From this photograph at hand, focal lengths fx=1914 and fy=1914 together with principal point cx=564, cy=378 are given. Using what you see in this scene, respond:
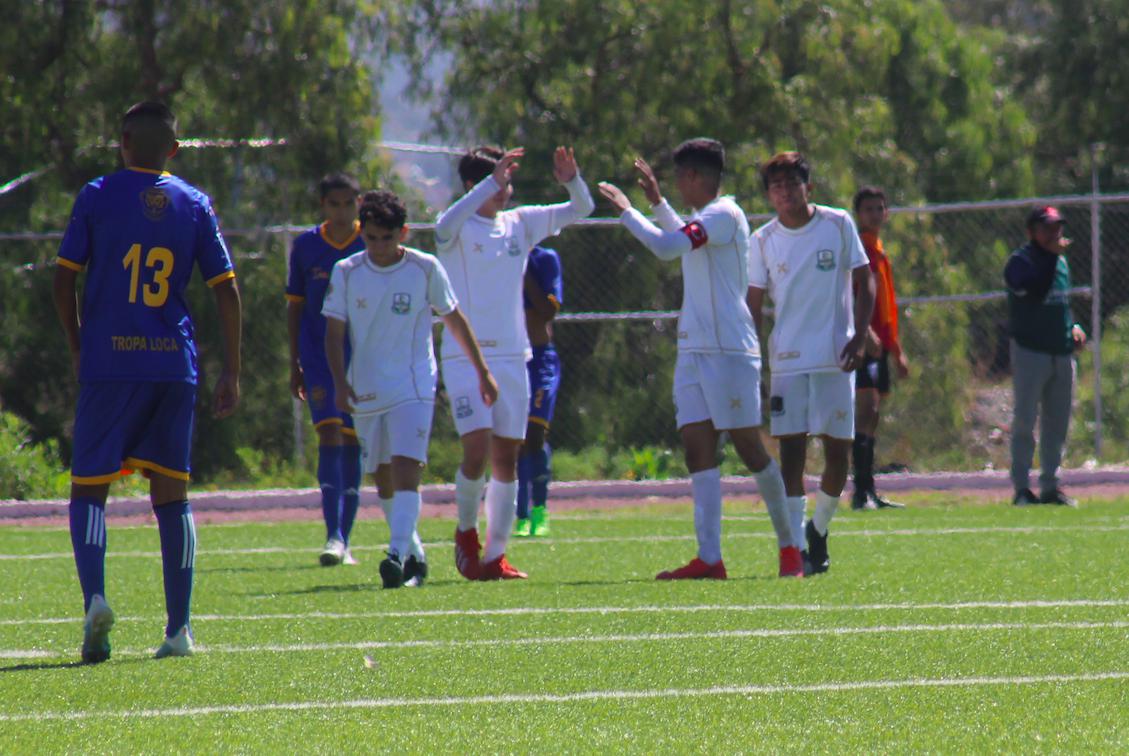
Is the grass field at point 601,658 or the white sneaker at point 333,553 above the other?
the grass field at point 601,658

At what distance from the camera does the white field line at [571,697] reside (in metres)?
5.29

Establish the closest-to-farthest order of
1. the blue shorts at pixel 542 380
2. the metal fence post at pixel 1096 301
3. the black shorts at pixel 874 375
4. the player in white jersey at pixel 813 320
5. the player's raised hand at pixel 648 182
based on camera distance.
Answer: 1. the player's raised hand at pixel 648 182
2. the player in white jersey at pixel 813 320
3. the blue shorts at pixel 542 380
4. the black shorts at pixel 874 375
5. the metal fence post at pixel 1096 301

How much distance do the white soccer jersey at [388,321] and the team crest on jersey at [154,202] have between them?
2.43 meters

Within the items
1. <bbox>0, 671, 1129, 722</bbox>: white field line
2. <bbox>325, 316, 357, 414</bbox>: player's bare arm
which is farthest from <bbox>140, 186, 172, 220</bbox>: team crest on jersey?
<bbox>325, 316, 357, 414</bbox>: player's bare arm

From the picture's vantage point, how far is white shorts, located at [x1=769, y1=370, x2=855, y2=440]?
9148mm

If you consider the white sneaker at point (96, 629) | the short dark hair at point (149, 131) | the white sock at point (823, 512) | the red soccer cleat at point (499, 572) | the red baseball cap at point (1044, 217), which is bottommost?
the red soccer cleat at point (499, 572)

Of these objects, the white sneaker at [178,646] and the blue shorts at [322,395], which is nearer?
the white sneaker at [178,646]

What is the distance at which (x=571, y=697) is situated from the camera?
546cm

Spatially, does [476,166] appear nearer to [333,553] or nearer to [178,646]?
[333,553]

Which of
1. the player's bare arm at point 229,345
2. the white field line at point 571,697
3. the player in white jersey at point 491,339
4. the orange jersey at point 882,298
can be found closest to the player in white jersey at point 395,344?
the player in white jersey at point 491,339

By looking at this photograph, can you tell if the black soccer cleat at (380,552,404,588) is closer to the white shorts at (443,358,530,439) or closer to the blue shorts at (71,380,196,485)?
the white shorts at (443,358,530,439)

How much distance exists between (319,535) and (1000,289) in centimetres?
1098

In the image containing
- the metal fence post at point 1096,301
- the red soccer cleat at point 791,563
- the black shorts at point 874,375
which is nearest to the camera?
the red soccer cleat at point 791,563

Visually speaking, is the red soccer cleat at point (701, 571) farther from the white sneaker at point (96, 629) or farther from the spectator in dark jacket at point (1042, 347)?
the spectator in dark jacket at point (1042, 347)
